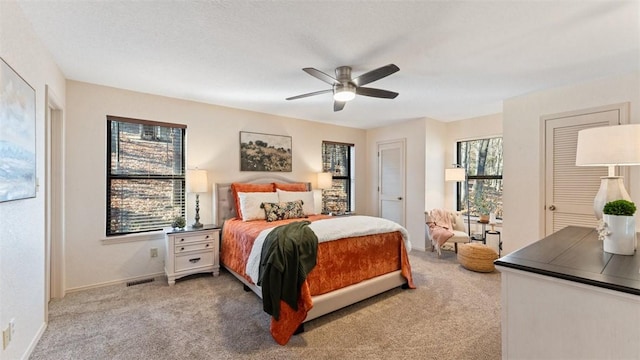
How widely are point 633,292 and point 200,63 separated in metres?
3.31

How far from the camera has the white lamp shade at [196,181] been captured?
363cm

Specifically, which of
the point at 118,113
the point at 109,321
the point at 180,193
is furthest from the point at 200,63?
the point at 109,321

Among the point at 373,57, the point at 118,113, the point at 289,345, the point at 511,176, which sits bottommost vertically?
the point at 289,345

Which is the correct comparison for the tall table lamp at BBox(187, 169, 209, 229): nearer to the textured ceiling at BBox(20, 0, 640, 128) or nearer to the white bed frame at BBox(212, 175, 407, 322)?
the white bed frame at BBox(212, 175, 407, 322)

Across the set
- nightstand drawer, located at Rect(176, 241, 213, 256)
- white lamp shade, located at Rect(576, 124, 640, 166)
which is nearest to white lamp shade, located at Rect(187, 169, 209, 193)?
nightstand drawer, located at Rect(176, 241, 213, 256)

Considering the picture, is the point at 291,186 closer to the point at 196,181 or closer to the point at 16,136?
the point at 196,181

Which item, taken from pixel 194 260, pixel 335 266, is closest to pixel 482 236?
pixel 335 266

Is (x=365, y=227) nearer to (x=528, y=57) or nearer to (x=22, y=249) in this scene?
(x=528, y=57)

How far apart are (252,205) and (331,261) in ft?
5.28

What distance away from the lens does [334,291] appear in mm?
2588

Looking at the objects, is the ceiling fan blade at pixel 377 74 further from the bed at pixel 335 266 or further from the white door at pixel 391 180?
the white door at pixel 391 180

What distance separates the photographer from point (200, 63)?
2.70 metres

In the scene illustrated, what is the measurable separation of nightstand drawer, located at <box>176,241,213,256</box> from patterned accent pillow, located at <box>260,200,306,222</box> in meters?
0.84

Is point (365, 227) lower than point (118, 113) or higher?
lower
